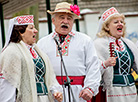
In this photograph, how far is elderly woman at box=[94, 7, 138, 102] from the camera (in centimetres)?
578

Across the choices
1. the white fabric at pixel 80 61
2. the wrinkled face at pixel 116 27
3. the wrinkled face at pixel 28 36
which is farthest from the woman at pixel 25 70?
the wrinkled face at pixel 116 27

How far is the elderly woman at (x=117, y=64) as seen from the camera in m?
5.78

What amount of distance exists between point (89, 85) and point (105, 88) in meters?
0.82

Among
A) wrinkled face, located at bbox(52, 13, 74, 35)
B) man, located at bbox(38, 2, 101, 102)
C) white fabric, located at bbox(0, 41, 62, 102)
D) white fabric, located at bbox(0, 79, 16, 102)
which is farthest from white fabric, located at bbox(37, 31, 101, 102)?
white fabric, located at bbox(0, 79, 16, 102)

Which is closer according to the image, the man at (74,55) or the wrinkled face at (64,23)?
the man at (74,55)

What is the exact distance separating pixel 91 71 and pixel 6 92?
117 cm

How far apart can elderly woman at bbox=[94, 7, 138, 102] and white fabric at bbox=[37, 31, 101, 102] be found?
0.46 m

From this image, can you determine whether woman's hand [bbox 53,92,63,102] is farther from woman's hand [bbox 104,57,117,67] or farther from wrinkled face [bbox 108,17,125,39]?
wrinkled face [bbox 108,17,125,39]

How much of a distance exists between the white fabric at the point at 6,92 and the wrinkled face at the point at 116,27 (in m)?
2.05

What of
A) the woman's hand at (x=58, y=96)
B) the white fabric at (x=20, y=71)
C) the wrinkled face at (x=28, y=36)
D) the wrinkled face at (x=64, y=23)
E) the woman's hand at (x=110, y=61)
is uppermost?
the wrinkled face at (x=64, y=23)

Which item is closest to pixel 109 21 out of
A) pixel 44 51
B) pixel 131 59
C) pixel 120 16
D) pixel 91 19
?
pixel 120 16

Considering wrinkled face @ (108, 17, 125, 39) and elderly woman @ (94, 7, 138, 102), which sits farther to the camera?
wrinkled face @ (108, 17, 125, 39)

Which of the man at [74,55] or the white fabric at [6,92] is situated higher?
the man at [74,55]

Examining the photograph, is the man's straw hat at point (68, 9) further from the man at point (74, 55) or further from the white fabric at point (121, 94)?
the white fabric at point (121, 94)
